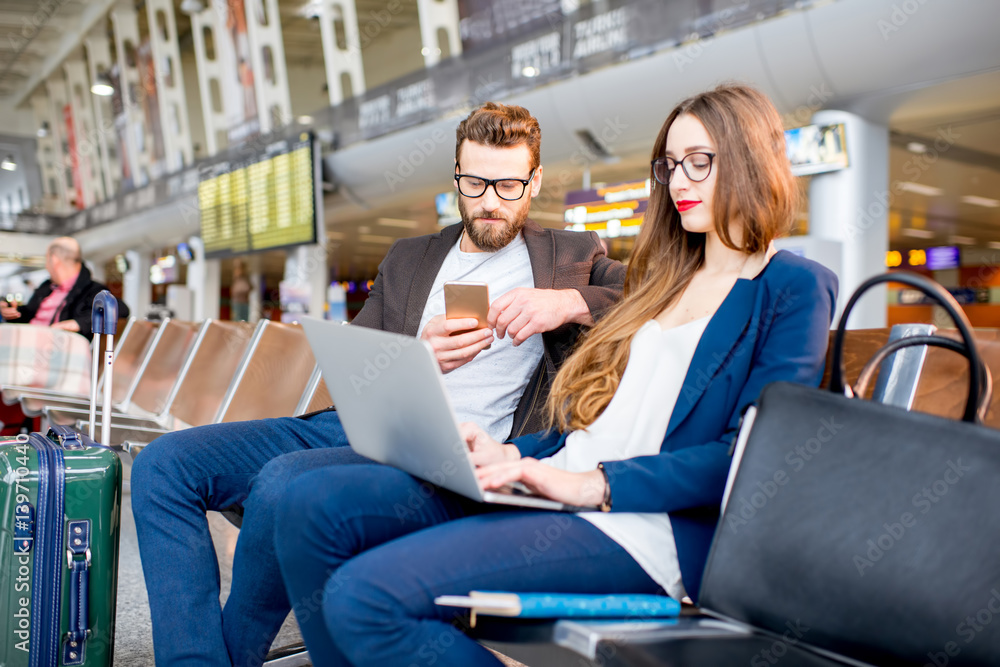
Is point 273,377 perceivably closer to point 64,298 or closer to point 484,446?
point 484,446

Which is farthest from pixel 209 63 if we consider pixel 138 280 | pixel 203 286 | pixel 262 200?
pixel 138 280

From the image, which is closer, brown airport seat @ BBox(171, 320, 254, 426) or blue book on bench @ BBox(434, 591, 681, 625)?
blue book on bench @ BBox(434, 591, 681, 625)

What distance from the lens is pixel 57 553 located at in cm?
160

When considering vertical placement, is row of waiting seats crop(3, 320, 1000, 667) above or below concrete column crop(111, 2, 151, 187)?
below

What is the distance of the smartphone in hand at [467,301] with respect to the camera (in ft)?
4.93

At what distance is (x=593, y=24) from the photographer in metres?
6.06

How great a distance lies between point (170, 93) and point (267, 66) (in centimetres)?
385

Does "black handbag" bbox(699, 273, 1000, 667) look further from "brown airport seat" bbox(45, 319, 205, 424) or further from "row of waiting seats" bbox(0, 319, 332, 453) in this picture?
"brown airport seat" bbox(45, 319, 205, 424)

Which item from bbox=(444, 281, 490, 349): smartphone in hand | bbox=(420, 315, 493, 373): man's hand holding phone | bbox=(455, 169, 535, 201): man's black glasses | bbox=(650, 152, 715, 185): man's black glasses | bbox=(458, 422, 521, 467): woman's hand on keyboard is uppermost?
bbox=(455, 169, 535, 201): man's black glasses

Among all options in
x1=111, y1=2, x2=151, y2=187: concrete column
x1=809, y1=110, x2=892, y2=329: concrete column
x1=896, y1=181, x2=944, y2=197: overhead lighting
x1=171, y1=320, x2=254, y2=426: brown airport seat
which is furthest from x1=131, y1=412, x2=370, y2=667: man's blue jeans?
x1=111, y1=2, x2=151, y2=187: concrete column

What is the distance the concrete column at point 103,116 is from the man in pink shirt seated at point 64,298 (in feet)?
40.0

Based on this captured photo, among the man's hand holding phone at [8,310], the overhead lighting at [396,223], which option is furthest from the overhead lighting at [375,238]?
the man's hand holding phone at [8,310]

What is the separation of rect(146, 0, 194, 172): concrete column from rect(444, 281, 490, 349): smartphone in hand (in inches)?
528

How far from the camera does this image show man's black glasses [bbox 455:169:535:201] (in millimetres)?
1773
